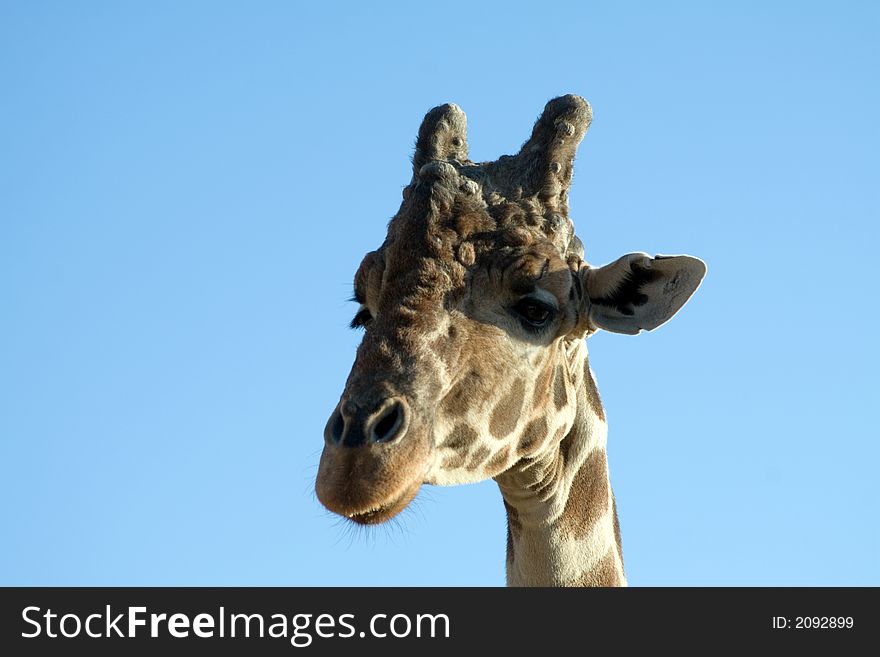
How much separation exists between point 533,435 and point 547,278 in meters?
1.16

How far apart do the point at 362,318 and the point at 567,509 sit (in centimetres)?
218

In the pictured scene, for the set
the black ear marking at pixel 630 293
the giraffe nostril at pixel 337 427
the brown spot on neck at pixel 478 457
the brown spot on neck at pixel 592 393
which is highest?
the black ear marking at pixel 630 293

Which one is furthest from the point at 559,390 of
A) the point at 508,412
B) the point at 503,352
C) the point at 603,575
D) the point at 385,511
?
the point at 385,511

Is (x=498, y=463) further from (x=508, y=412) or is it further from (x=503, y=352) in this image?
(x=503, y=352)

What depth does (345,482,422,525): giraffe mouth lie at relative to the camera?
284 inches

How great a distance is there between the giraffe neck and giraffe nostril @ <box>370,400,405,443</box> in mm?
1774

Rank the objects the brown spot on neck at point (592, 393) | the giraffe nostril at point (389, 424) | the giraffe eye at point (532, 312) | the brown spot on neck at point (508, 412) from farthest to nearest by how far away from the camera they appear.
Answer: the brown spot on neck at point (592, 393) < the giraffe eye at point (532, 312) < the brown spot on neck at point (508, 412) < the giraffe nostril at point (389, 424)

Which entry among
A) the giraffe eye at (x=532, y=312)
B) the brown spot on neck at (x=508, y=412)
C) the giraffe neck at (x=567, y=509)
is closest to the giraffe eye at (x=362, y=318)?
the giraffe eye at (x=532, y=312)

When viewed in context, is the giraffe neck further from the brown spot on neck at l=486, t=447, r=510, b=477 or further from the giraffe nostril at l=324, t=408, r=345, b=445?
the giraffe nostril at l=324, t=408, r=345, b=445

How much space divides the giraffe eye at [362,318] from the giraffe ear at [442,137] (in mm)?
1474

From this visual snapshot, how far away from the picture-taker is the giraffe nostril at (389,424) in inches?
282

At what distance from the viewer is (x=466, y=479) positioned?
809cm

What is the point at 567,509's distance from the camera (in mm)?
9148

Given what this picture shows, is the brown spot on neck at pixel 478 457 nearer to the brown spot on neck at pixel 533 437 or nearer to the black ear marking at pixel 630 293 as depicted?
the brown spot on neck at pixel 533 437
